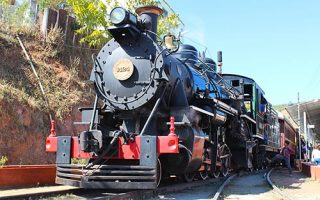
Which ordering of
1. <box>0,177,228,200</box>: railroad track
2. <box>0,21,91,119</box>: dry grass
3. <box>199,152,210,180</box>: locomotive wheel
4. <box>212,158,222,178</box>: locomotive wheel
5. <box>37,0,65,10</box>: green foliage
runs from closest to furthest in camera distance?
<box>0,177,228,200</box>: railroad track
<box>199,152,210,180</box>: locomotive wheel
<box>212,158,222,178</box>: locomotive wheel
<box>0,21,91,119</box>: dry grass
<box>37,0,65,10</box>: green foliage

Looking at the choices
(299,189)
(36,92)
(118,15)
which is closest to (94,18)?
(36,92)

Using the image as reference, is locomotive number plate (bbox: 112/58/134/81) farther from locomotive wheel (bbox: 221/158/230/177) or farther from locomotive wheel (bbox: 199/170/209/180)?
locomotive wheel (bbox: 221/158/230/177)

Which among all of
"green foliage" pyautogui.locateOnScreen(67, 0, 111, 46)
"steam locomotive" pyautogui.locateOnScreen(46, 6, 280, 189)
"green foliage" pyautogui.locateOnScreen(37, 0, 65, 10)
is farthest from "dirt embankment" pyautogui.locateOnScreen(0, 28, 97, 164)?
"steam locomotive" pyautogui.locateOnScreen(46, 6, 280, 189)

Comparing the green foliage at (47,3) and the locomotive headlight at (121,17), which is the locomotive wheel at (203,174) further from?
the green foliage at (47,3)

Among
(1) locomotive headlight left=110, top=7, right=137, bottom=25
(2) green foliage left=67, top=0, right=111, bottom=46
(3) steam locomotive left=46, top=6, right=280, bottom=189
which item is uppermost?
(2) green foliage left=67, top=0, right=111, bottom=46

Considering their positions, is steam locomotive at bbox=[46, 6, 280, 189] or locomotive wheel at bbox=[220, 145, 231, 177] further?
locomotive wheel at bbox=[220, 145, 231, 177]

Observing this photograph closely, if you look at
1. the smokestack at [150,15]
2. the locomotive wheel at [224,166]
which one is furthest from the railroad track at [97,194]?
the smokestack at [150,15]

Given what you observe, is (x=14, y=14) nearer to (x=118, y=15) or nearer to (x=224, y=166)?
(x=118, y=15)

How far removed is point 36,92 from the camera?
1418cm

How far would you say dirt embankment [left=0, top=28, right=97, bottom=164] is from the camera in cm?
1241

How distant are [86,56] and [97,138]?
12417 millimetres

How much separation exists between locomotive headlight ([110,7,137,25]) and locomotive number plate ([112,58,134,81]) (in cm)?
71

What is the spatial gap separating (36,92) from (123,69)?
755cm

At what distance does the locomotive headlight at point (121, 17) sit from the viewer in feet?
24.2
